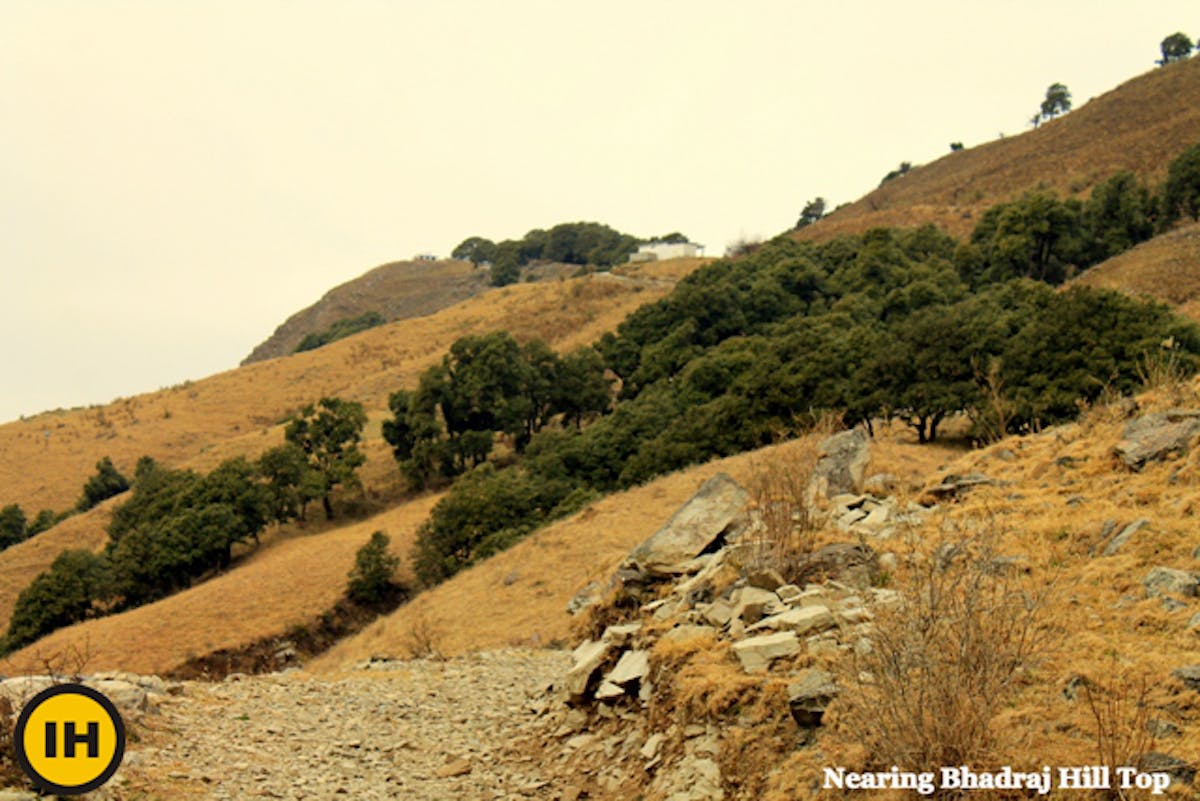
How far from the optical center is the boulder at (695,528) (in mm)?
10492

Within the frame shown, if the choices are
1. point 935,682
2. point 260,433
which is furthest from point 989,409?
point 260,433

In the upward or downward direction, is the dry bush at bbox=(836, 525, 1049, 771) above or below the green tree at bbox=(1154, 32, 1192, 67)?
below

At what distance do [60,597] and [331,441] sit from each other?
14.2 meters

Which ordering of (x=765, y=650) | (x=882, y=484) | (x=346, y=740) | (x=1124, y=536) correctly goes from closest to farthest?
(x=765, y=650) → (x=1124, y=536) → (x=346, y=740) → (x=882, y=484)

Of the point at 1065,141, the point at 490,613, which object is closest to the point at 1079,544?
the point at 490,613

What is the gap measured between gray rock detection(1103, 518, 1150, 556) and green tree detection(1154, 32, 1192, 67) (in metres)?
115

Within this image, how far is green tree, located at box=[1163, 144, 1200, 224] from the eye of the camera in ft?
166

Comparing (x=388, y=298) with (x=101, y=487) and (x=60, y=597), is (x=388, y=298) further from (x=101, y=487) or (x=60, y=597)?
(x=60, y=597)

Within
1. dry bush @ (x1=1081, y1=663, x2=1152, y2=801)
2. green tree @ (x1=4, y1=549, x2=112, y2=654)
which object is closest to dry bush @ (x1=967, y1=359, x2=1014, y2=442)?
dry bush @ (x1=1081, y1=663, x2=1152, y2=801)

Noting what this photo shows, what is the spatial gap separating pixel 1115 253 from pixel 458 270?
332 feet

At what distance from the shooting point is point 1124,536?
7730mm

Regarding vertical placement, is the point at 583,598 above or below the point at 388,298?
below

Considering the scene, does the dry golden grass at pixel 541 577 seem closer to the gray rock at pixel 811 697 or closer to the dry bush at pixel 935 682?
the gray rock at pixel 811 697

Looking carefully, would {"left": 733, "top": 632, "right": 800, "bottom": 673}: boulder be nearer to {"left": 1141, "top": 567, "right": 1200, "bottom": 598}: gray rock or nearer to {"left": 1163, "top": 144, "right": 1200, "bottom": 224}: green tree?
{"left": 1141, "top": 567, "right": 1200, "bottom": 598}: gray rock
